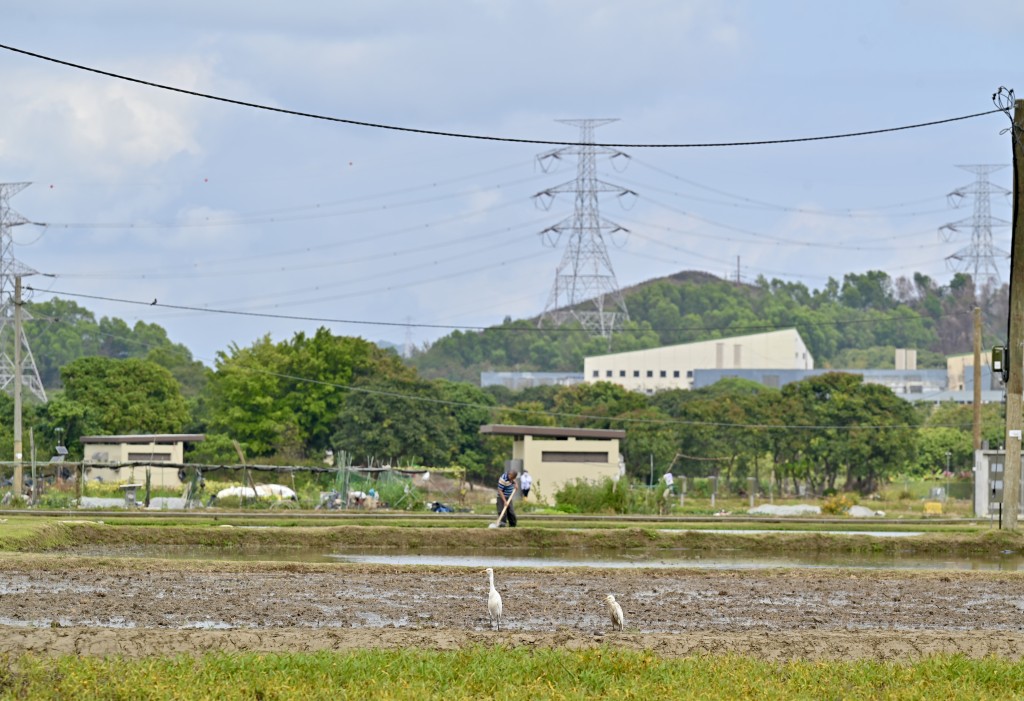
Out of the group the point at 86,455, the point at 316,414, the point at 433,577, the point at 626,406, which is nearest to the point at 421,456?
the point at 316,414

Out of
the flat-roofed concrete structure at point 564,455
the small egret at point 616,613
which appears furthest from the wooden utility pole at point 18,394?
the small egret at point 616,613

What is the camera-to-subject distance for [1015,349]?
33.7 m

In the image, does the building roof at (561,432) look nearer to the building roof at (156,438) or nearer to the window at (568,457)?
the window at (568,457)

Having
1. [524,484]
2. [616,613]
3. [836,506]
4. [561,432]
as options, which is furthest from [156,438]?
[616,613]

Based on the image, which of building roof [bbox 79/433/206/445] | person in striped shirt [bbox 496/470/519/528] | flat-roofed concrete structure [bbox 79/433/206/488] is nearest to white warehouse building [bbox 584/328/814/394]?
flat-roofed concrete structure [bbox 79/433/206/488]

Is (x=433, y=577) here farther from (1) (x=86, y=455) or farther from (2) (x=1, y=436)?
(2) (x=1, y=436)

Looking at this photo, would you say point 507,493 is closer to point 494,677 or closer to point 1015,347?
point 1015,347

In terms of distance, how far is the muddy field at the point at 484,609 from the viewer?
14914mm

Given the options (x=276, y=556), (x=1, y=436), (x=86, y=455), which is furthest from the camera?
(x=1, y=436)

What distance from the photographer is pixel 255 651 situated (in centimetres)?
1416

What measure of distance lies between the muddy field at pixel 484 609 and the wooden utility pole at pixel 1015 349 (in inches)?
332

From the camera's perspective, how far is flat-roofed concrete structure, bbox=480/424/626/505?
60094 mm

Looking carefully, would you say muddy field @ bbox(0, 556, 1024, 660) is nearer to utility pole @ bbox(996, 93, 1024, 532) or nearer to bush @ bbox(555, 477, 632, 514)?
utility pole @ bbox(996, 93, 1024, 532)

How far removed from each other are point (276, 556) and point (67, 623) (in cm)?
1359
